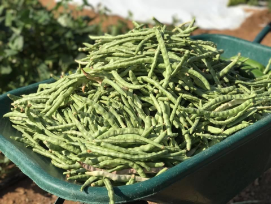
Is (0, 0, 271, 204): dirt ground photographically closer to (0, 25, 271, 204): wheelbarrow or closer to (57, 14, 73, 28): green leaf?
(0, 25, 271, 204): wheelbarrow

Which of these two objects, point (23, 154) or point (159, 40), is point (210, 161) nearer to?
point (159, 40)

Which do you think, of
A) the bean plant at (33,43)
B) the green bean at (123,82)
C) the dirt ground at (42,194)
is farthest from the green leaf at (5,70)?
the green bean at (123,82)

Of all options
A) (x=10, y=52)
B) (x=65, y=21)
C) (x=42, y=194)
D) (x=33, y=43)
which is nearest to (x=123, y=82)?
(x=42, y=194)

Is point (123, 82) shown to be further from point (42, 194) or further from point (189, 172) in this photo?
point (42, 194)

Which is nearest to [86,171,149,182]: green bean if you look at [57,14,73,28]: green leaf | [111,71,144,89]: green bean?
[111,71,144,89]: green bean

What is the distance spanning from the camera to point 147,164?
140 centimetres

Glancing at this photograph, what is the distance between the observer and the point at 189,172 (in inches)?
53.4

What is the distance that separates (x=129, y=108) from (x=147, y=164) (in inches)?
10.9

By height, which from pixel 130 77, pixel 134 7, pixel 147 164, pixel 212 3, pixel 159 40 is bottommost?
pixel 134 7

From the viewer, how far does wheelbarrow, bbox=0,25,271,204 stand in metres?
1.29

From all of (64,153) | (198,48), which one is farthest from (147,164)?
(198,48)

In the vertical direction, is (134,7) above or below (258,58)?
below

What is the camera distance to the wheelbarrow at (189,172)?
1.29 m

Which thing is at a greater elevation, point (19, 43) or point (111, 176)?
point (111, 176)
